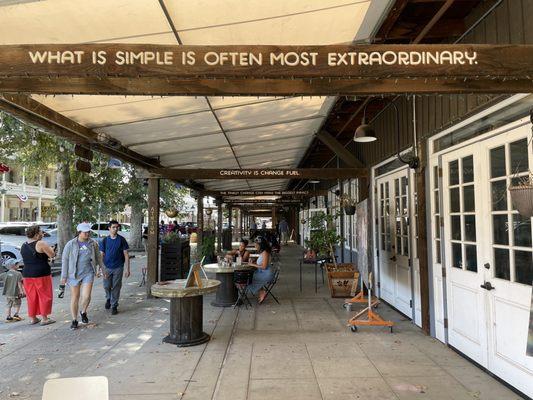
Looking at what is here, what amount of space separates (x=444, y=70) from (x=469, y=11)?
2523mm

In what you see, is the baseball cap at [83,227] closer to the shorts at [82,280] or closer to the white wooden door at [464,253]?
the shorts at [82,280]

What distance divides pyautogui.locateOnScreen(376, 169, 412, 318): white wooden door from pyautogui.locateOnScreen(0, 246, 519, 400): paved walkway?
0.48 metres

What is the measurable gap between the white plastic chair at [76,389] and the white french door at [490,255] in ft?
11.3

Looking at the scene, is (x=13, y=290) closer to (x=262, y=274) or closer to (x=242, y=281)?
(x=242, y=281)

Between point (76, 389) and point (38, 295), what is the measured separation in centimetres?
505

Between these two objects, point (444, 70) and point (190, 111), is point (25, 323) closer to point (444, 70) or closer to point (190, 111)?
point (190, 111)

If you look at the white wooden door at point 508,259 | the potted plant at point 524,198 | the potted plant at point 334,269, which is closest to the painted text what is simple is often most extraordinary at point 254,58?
the potted plant at point 524,198

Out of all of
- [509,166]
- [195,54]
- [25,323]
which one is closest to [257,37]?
[195,54]

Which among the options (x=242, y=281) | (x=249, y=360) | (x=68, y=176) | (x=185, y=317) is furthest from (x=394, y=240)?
(x=68, y=176)

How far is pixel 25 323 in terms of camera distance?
634cm

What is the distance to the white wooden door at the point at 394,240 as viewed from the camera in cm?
641

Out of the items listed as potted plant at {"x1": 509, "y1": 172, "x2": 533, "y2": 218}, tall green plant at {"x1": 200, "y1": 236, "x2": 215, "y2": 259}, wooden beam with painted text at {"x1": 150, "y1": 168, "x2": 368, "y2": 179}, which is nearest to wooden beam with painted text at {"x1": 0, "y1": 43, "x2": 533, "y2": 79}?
potted plant at {"x1": 509, "y1": 172, "x2": 533, "y2": 218}

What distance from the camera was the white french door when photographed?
3.57 meters

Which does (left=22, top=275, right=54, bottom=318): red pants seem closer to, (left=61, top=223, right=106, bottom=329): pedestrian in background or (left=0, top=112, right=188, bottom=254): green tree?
(left=61, top=223, right=106, bottom=329): pedestrian in background
